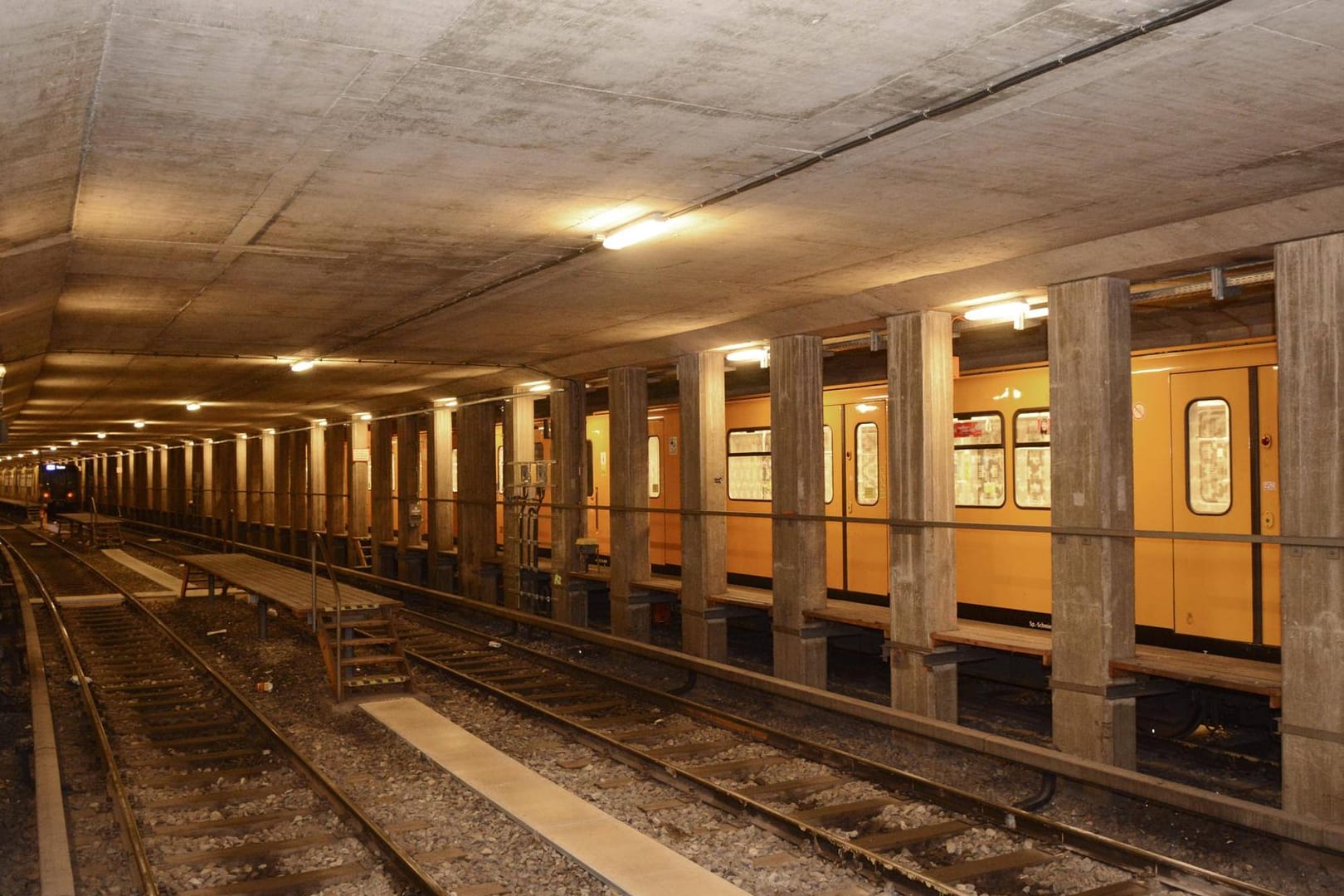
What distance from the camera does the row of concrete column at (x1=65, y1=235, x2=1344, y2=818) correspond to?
739 cm

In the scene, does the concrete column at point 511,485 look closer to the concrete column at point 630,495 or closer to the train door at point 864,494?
the concrete column at point 630,495

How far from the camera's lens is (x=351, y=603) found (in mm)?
13820

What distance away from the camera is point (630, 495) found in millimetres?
16266

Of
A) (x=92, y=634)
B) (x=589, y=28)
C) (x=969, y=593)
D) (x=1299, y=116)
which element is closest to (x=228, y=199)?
(x=589, y=28)

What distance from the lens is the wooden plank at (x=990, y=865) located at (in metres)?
7.16

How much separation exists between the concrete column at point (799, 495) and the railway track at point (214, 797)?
540 centimetres

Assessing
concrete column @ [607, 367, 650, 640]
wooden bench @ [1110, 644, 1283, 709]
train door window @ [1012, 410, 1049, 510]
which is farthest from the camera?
concrete column @ [607, 367, 650, 640]

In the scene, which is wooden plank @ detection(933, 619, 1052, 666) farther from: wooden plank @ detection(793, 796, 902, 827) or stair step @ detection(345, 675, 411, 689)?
stair step @ detection(345, 675, 411, 689)

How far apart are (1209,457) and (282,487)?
102 ft

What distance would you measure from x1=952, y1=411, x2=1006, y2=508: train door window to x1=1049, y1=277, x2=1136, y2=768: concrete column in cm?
259

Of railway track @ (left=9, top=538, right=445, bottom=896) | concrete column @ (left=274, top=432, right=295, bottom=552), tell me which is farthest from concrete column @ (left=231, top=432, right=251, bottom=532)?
railway track @ (left=9, top=538, right=445, bottom=896)

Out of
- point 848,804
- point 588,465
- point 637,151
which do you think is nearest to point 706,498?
point 588,465

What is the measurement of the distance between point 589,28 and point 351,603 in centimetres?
1047

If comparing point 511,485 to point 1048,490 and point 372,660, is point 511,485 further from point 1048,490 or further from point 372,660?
point 1048,490
